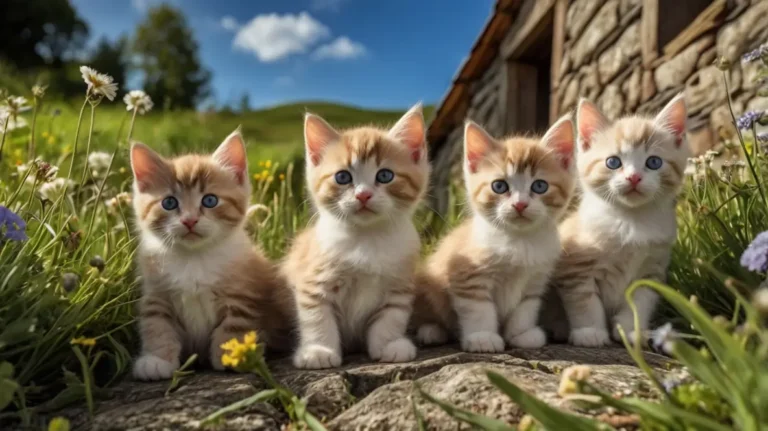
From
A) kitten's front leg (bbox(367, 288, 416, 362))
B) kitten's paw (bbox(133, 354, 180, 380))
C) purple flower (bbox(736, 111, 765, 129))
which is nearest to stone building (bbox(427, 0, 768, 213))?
purple flower (bbox(736, 111, 765, 129))

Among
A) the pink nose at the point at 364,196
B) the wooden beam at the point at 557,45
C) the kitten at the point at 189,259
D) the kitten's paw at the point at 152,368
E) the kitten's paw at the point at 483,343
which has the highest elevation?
the wooden beam at the point at 557,45

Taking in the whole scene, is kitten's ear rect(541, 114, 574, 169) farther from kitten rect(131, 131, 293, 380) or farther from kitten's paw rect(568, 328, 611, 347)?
kitten rect(131, 131, 293, 380)

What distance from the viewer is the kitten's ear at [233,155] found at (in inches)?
89.0

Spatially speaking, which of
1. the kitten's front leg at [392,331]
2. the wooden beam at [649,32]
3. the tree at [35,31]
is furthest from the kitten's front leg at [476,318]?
the tree at [35,31]

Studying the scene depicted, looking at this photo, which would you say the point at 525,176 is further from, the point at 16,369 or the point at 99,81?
the point at 16,369

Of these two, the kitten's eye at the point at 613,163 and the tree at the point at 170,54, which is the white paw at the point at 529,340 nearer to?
the kitten's eye at the point at 613,163

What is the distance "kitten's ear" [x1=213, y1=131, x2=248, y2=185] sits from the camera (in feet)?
7.41

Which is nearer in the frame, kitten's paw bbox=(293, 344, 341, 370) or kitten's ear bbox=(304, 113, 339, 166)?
kitten's paw bbox=(293, 344, 341, 370)

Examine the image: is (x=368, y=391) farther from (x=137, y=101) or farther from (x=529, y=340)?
(x=137, y=101)

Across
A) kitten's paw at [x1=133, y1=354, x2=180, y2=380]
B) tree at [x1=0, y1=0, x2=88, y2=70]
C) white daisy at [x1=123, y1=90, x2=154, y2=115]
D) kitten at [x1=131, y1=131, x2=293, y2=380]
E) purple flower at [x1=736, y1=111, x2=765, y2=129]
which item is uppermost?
tree at [x1=0, y1=0, x2=88, y2=70]

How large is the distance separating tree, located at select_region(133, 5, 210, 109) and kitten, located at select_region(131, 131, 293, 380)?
27.2 m

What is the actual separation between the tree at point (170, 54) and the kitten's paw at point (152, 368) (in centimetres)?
2746

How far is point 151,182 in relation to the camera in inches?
84.2

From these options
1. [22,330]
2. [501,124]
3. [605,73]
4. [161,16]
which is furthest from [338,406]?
[161,16]
